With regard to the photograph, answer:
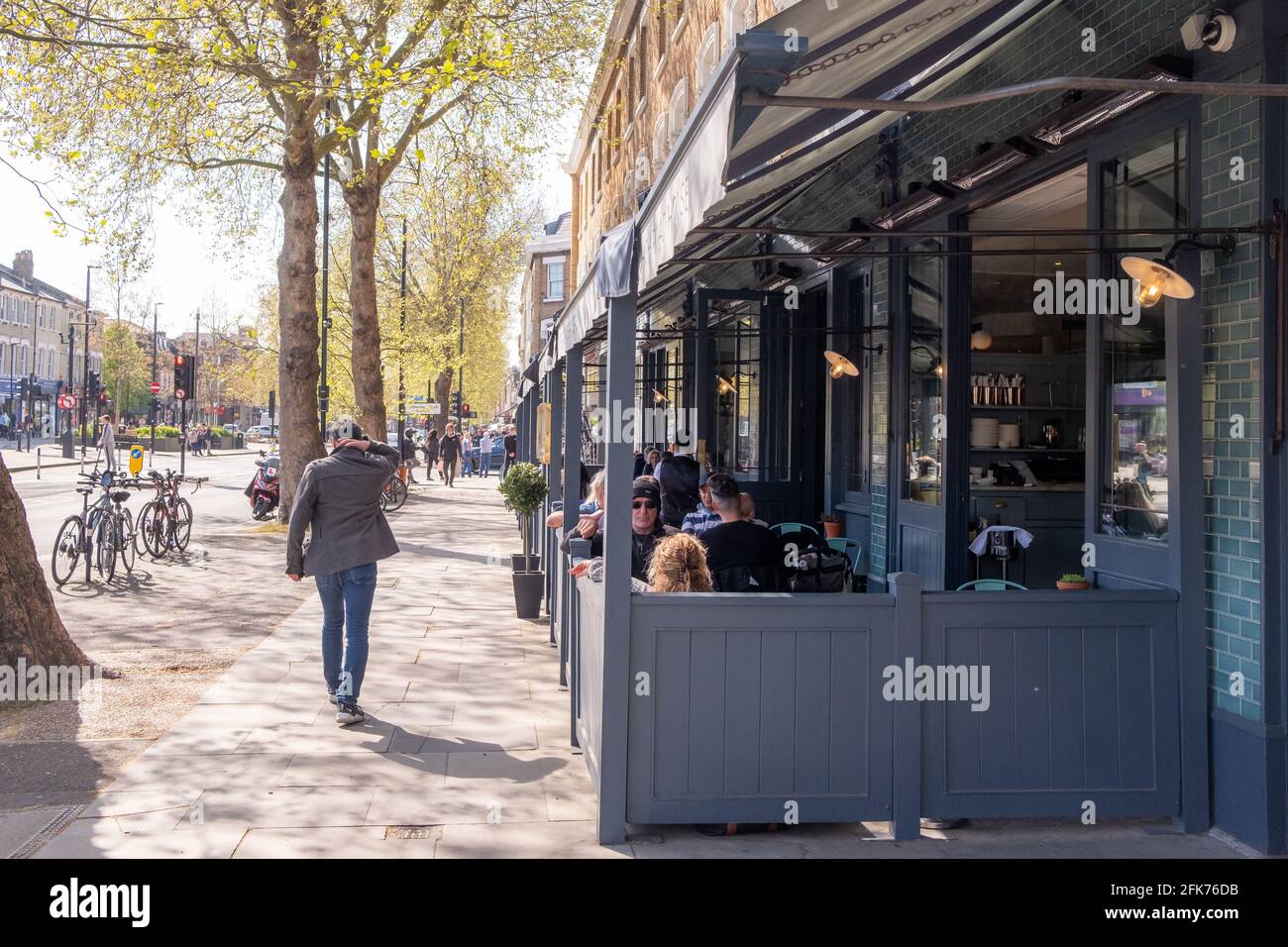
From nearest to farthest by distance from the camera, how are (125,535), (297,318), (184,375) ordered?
(125,535)
(297,318)
(184,375)

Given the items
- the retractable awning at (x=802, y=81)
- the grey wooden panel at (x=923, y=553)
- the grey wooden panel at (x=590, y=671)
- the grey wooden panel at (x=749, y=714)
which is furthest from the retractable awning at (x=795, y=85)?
the grey wooden panel at (x=923, y=553)

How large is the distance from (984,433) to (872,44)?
22.0 feet

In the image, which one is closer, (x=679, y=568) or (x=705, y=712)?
(x=705, y=712)

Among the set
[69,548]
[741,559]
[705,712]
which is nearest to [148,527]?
[69,548]

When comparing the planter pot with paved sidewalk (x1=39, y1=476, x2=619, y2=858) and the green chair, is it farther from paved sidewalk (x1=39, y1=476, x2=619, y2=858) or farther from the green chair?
the green chair

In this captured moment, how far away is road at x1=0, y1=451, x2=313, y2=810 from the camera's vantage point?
6484mm

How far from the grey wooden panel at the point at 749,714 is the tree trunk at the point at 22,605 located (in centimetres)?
482

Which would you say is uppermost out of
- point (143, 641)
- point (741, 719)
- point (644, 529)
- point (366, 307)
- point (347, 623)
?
point (366, 307)

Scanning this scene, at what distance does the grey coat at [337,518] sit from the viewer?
7.60 m

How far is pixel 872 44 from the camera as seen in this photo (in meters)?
4.87

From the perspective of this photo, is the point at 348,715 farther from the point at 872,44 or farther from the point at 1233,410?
the point at 1233,410

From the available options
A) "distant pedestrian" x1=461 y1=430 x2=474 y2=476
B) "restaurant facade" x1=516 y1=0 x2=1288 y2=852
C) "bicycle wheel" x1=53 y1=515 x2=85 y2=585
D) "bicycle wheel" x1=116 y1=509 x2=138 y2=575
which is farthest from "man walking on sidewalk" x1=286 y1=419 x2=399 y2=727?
"distant pedestrian" x1=461 y1=430 x2=474 y2=476

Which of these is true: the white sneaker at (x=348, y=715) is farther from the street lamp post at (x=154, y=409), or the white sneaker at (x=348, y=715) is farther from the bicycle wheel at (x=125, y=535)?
the street lamp post at (x=154, y=409)
